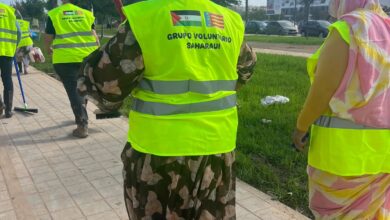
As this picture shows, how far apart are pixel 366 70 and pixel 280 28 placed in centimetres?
3799

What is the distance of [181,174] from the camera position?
6.47ft

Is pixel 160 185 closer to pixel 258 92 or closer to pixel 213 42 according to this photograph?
pixel 213 42

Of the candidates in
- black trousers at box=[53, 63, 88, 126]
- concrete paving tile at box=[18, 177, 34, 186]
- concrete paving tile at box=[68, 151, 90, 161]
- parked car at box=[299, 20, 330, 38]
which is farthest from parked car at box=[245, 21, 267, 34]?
concrete paving tile at box=[18, 177, 34, 186]

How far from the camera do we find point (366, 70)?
207 centimetres

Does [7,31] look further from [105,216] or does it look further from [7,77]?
[105,216]

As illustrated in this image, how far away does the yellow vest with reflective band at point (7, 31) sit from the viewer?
6582 millimetres

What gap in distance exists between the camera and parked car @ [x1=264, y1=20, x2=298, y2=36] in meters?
38.1

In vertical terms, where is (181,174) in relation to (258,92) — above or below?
above

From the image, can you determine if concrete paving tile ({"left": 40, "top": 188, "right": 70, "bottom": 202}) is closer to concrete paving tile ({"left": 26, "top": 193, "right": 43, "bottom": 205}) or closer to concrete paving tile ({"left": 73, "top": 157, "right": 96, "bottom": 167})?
concrete paving tile ({"left": 26, "top": 193, "right": 43, "bottom": 205})

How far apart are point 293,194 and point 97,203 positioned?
184 cm

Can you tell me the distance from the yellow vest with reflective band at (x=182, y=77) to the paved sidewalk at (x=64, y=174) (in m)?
1.85

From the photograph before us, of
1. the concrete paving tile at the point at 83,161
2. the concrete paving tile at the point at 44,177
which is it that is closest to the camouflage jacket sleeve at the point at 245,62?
the concrete paving tile at the point at 44,177

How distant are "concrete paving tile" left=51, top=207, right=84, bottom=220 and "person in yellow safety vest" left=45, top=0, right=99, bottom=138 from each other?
2.24 metres

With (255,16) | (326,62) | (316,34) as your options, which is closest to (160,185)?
(326,62)
